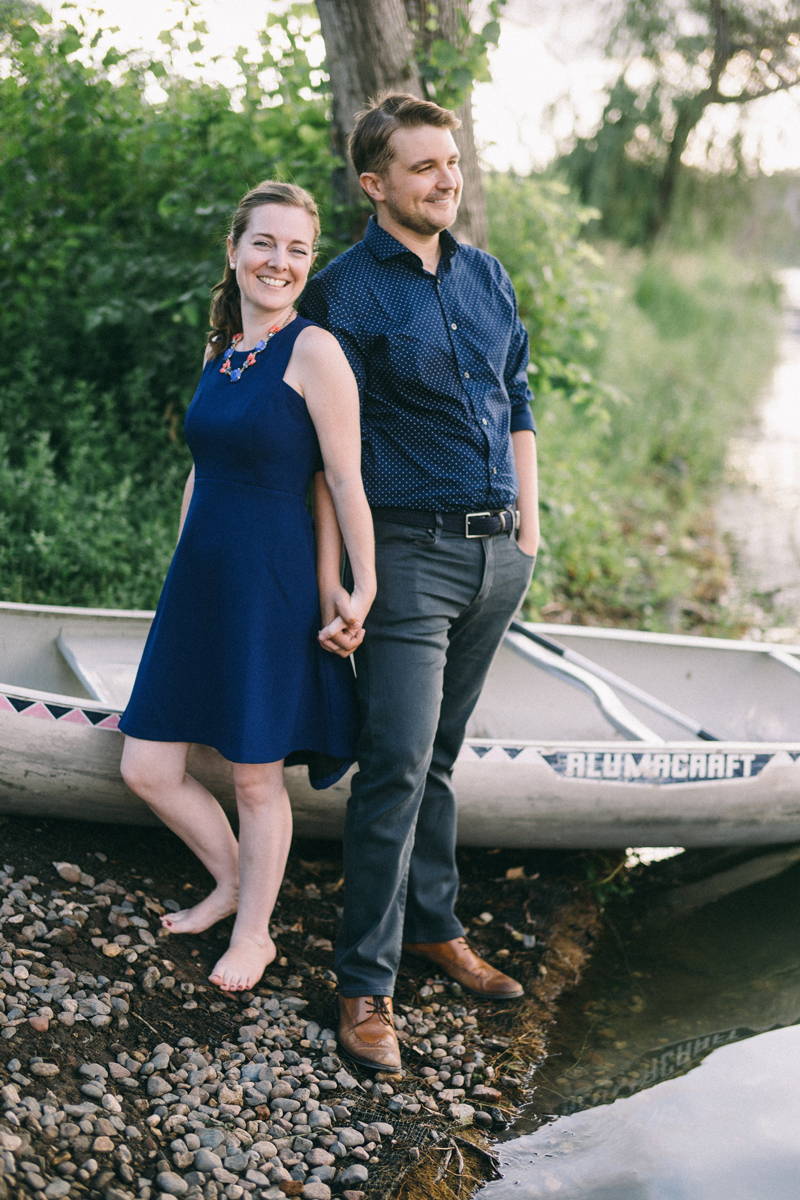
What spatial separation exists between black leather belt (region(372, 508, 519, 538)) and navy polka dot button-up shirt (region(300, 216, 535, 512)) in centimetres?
2

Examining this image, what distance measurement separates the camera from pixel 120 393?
18.3 feet

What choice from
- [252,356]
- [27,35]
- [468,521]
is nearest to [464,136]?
[27,35]

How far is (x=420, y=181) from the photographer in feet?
7.83

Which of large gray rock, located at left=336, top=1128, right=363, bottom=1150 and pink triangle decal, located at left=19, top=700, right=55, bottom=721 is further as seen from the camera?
pink triangle decal, located at left=19, top=700, right=55, bottom=721

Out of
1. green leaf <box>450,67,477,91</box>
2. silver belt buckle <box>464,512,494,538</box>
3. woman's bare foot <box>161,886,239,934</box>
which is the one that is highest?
green leaf <box>450,67,477,91</box>

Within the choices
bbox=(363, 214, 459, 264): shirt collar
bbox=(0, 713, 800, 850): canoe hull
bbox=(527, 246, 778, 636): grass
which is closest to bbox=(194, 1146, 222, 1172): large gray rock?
bbox=(0, 713, 800, 850): canoe hull

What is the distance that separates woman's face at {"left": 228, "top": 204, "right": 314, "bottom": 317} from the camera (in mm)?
2381

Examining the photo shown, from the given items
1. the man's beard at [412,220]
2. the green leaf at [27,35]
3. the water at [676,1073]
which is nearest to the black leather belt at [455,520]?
the man's beard at [412,220]

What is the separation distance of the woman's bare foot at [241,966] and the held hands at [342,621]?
0.87 meters

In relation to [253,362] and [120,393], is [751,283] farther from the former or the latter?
[253,362]

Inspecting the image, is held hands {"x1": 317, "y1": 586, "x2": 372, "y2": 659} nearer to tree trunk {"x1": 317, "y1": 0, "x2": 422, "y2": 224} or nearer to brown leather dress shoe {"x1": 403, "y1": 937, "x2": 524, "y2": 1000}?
brown leather dress shoe {"x1": 403, "y1": 937, "x2": 524, "y2": 1000}

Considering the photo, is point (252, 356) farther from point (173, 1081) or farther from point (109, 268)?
point (109, 268)

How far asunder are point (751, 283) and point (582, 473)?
11654 mm

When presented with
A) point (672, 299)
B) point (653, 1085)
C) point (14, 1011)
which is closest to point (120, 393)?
point (14, 1011)
